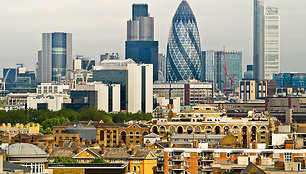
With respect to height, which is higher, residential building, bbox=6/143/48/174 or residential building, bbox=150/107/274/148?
residential building, bbox=6/143/48/174

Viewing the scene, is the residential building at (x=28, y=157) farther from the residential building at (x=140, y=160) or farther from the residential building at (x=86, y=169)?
the residential building at (x=140, y=160)

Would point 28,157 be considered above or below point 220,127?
above

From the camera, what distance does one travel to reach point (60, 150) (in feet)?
412

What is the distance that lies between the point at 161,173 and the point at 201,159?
10215 millimetres

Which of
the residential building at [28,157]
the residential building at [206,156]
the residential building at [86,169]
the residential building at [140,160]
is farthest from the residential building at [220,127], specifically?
the residential building at [86,169]

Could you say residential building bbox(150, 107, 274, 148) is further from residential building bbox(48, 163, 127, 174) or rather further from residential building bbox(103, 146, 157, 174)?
residential building bbox(48, 163, 127, 174)

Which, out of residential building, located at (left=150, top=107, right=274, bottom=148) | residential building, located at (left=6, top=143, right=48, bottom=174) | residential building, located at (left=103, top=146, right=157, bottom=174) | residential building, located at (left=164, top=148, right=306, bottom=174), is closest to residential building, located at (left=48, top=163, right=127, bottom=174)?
residential building, located at (left=6, top=143, right=48, bottom=174)

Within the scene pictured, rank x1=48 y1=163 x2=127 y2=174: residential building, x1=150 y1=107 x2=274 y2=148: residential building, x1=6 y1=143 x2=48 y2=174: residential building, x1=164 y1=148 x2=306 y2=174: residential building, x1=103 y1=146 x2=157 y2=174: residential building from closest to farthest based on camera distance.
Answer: x1=48 y1=163 x2=127 y2=174: residential building, x1=6 y1=143 x2=48 y2=174: residential building, x1=164 y1=148 x2=306 y2=174: residential building, x1=103 y1=146 x2=157 y2=174: residential building, x1=150 y1=107 x2=274 y2=148: residential building

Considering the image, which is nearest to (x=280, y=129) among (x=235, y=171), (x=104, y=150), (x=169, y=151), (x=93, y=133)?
(x=93, y=133)

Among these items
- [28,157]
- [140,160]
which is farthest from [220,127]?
[28,157]

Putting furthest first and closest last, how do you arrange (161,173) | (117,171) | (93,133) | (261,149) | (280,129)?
(93,133), (280,129), (161,173), (261,149), (117,171)

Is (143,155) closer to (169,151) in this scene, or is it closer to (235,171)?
(169,151)

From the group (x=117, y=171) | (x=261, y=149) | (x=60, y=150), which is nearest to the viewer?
(x=117, y=171)

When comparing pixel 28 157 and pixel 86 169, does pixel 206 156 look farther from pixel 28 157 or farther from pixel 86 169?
pixel 28 157
